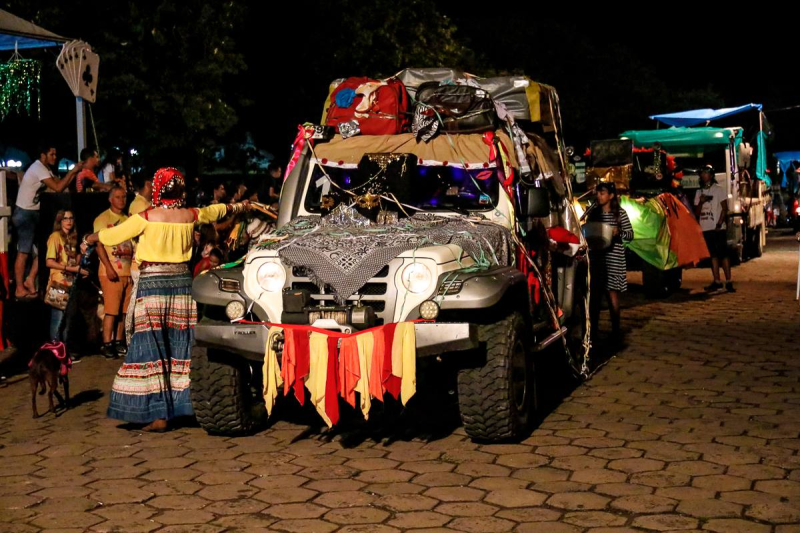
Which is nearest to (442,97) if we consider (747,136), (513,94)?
(513,94)

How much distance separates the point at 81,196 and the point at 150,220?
18.0 feet

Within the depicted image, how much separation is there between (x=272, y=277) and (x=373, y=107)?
7.13 feet

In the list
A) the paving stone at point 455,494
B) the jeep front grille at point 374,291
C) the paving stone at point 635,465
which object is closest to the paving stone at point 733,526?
the paving stone at point 635,465

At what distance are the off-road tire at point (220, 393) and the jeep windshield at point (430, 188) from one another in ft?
5.45

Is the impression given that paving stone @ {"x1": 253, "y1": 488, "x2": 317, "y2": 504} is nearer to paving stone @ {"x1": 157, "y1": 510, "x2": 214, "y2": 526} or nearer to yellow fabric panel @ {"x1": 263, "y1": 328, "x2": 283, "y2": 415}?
paving stone @ {"x1": 157, "y1": 510, "x2": 214, "y2": 526}

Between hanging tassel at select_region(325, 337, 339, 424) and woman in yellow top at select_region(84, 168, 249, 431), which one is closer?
hanging tassel at select_region(325, 337, 339, 424)

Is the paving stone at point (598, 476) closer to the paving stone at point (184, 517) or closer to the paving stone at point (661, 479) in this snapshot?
the paving stone at point (661, 479)

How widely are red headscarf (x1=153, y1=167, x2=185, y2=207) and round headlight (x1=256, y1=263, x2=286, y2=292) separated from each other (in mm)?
1100

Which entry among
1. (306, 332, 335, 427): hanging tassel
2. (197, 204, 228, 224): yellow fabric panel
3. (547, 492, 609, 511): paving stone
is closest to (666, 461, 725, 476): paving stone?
(547, 492, 609, 511): paving stone

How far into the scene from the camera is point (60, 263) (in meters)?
10.8

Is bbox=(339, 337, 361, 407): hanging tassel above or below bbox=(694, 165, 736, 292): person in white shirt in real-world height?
below

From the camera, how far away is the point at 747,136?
27297mm

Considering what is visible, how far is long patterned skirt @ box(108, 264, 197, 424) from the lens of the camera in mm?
7797

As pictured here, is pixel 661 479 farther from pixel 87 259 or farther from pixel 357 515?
pixel 87 259
